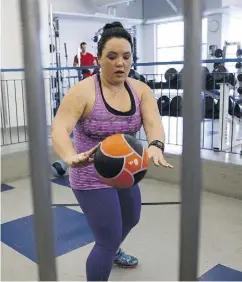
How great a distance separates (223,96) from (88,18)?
8758mm

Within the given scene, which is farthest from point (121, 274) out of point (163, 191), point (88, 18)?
point (88, 18)

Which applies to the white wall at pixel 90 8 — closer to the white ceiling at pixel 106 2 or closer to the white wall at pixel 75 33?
the white ceiling at pixel 106 2

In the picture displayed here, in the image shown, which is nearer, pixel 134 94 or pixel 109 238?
pixel 109 238

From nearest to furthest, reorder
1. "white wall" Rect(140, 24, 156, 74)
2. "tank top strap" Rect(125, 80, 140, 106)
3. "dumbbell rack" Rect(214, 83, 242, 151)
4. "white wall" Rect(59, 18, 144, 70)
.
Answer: "tank top strap" Rect(125, 80, 140, 106)
"dumbbell rack" Rect(214, 83, 242, 151)
"white wall" Rect(59, 18, 144, 70)
"white wall" Rect(140, 24, 156, 74)

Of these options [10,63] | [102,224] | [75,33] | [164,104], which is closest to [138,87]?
[102,224]

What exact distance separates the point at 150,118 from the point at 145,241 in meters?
1.16

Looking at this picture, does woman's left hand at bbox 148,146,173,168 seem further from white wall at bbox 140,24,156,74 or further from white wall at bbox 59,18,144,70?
white wall at bbox 140,24,156,74

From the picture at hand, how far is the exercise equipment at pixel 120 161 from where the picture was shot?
1.25 m

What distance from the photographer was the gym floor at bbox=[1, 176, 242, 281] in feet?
6.94

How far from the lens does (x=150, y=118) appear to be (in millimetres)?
1653

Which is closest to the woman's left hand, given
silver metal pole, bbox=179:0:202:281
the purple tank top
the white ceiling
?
the purple tank top

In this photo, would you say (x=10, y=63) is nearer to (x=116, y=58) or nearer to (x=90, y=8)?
(x=116, y=58)

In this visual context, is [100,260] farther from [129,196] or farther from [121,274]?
[121,274]

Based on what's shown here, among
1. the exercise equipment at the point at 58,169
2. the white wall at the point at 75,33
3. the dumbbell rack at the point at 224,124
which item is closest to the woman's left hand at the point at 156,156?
the dumbbell rack at the point at 224,124
